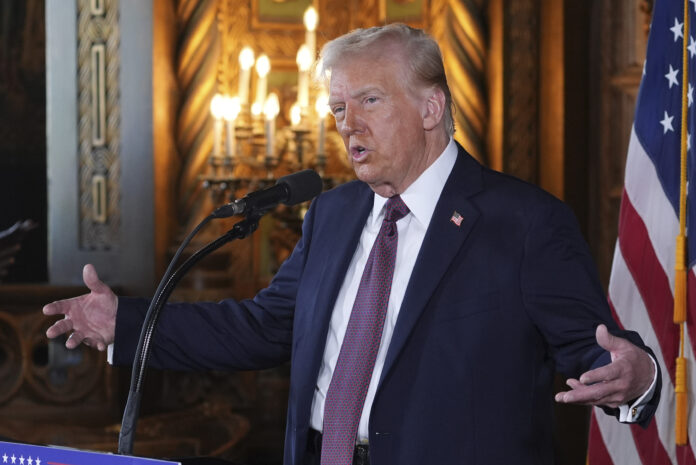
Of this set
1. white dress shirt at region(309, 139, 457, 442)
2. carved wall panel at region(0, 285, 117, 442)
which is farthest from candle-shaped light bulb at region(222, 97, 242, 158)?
white dress shirt at region(309, 139, 457, 442)

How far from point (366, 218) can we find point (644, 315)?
114 centimetres

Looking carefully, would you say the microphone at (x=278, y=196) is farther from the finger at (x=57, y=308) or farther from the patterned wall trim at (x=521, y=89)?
the patterned wall trim at (x=521, y=89)

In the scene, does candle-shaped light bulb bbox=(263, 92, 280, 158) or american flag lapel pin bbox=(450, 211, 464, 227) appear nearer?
american flag lapel pin bbox=(450, 211, 464, 227)

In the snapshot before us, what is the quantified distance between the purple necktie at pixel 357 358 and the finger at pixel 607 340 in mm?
517

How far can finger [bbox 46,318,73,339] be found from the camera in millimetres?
1936

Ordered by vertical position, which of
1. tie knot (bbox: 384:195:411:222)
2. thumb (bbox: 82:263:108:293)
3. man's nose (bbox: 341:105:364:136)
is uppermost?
Result: man's nose (bbox: 341:105:364:136)

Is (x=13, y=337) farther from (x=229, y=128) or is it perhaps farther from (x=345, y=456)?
(x=345, y=456)

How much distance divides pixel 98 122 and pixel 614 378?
12.8ft

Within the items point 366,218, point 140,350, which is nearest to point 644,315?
point 366,218

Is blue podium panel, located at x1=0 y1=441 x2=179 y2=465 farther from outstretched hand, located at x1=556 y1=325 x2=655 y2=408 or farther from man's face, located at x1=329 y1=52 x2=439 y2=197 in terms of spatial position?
man's face, located at x1=329 y1=52 x2=439 y2=197

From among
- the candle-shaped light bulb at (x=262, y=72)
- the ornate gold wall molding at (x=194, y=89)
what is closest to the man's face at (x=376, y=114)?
the candle-shaped light bulb at (x=262, y=72)

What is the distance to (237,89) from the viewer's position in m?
5.29

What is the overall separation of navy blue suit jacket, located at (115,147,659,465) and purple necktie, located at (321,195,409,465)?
70 mm

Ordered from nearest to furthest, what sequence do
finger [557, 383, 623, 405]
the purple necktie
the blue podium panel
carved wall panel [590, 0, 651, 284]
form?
the blue podium panel → finger [557, 383, 623, 405] → the purple necktie → carved wall panel [590, 0, 651, 284]
